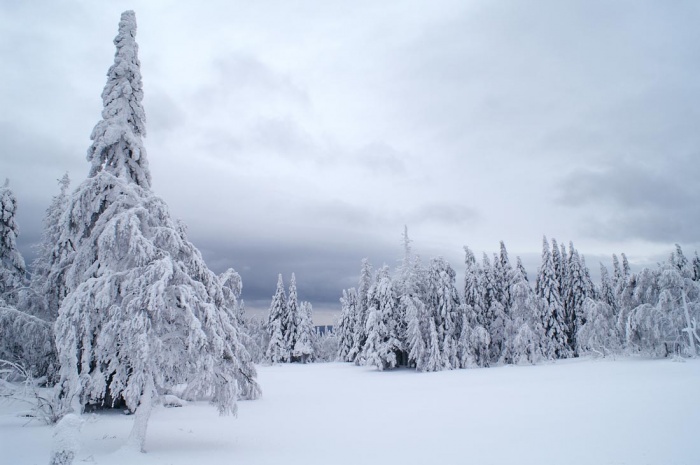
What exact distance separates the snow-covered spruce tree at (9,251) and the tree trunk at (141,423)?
→ 59.6 feet

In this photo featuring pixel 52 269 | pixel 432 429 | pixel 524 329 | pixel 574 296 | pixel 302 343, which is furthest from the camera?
pixel 302 343

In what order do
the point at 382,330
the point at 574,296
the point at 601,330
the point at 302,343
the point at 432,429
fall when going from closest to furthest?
the point at 432,429 < the point at 601,330 < the point at 382,330 < the point at 574,296 < the point at 302,343

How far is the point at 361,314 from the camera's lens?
58.7 meters

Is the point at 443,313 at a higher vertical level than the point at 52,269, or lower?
lower

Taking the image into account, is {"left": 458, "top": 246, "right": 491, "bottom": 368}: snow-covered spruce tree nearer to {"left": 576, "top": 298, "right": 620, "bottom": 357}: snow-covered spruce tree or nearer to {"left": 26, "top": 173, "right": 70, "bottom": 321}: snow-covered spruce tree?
{"left": 576, "top": 298, "right": 620, "bottom": 357}: snow-covered spruce tree

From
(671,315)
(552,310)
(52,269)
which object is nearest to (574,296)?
(552,310)

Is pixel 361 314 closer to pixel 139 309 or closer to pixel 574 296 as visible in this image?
pixel 574 296

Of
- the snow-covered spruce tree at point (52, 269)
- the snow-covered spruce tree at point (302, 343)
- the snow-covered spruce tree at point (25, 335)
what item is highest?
the snow-covered spruce tree at point (52, 269)

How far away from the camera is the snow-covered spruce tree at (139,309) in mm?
12367

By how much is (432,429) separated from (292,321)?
58373mm

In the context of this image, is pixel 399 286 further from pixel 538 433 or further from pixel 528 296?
pixel 538 433

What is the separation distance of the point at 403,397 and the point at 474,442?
39.4 ft

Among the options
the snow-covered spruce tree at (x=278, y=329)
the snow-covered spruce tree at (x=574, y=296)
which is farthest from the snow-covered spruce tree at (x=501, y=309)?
the snow-covered spruce tree at (x=278, y=329)

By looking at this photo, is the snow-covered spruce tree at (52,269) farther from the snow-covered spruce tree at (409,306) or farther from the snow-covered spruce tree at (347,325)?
the snow-covered spruce tree at (347,325)
